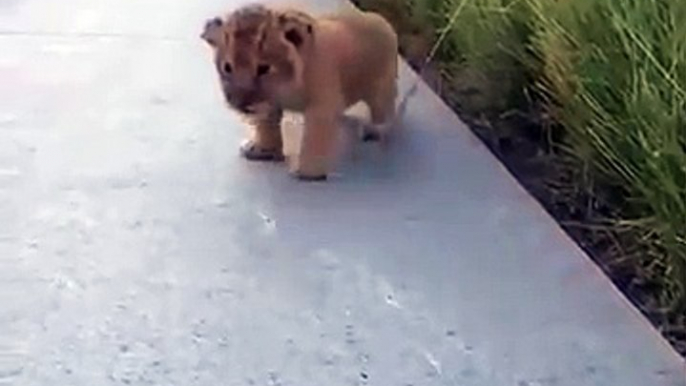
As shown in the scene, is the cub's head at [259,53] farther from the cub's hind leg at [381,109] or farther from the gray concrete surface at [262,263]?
the cub's hind leg at [381,109]

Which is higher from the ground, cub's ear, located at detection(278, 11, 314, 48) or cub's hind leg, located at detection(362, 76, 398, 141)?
cub's ear, located at detection(278, 11, 314, 48)

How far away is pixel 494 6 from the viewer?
16.2 feet

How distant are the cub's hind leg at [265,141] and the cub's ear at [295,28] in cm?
25

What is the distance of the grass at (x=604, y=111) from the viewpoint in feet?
12.3

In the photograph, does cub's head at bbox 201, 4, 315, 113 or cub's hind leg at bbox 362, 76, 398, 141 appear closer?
cub's head at bbox 201, 4, 315, 113

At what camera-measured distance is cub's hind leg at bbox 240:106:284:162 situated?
4652mm

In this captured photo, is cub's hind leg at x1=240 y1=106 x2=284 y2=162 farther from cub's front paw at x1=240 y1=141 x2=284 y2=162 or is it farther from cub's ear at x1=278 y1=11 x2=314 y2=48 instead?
cub's ear at x1=278 y1=11 x2=314 y2=48

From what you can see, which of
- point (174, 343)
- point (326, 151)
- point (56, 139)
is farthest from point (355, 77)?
point (174, 343)

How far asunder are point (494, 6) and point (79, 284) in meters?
1.67

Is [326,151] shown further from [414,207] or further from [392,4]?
[392,4]

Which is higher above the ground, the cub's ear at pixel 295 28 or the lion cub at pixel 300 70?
the cub's ear at pixel 295 28

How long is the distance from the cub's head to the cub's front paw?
0.97ft

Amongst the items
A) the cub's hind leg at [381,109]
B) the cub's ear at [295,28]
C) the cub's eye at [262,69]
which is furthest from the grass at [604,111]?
the cub's eye at [262,69]

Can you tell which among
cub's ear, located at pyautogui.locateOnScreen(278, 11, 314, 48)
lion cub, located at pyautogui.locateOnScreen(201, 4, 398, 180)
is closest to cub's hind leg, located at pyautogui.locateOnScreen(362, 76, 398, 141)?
lion cub, located at pyautogui.locateOnScreen(201, 4, 398, 180)
